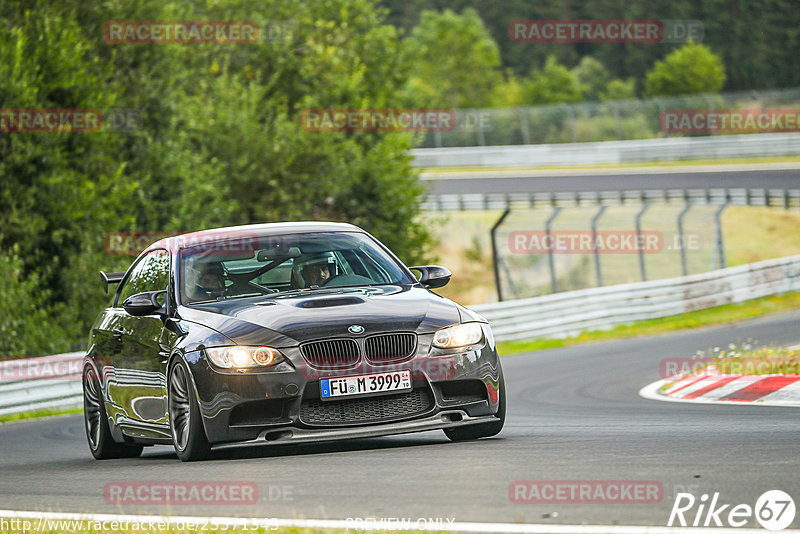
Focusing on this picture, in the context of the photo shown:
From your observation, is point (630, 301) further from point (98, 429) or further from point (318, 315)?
point (318, 315)

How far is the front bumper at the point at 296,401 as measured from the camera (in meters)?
7.39

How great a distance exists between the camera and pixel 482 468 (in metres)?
6.64

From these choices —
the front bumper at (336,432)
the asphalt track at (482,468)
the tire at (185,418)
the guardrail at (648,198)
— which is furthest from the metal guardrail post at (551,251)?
the front bumper at (336,432)

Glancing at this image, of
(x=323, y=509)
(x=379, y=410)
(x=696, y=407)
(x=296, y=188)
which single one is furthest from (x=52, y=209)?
(x=323, y=509)

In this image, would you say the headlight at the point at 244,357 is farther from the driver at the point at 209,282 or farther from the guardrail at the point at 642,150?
the guardrail at the point at 642,150

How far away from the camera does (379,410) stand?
24.6ft

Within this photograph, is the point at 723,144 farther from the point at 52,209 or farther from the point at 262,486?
the point at 262,486

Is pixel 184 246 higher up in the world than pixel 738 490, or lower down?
higher up

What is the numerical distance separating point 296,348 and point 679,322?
17.8 m

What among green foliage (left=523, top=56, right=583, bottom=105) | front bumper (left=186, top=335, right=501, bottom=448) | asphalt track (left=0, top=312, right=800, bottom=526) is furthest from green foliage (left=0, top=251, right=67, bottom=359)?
green foliage (left=523, top=56, right=583, bottom=105)

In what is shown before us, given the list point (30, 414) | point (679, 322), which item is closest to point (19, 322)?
point (30, 414)

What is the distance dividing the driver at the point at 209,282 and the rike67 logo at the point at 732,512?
3.87 metres

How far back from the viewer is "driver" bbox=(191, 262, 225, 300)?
27.5 feet

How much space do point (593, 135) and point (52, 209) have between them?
3026 cm
